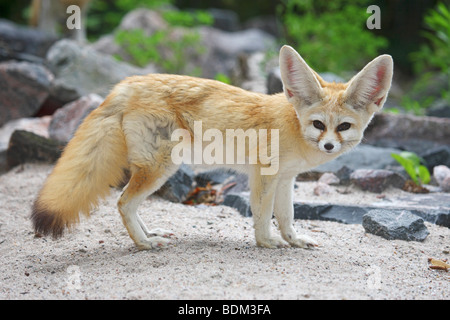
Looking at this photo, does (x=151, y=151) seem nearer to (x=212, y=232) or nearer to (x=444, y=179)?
(x=212, y=232)

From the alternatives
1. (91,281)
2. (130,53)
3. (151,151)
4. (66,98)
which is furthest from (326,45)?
(91,281)

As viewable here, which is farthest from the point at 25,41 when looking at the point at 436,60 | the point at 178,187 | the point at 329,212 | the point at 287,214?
the point at 287,214

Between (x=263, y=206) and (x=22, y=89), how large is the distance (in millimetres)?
5284

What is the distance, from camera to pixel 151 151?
11.5 feet

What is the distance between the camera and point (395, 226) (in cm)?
396

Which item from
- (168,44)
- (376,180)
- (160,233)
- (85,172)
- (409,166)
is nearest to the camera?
(85,172)

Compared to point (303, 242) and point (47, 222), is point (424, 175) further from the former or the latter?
point (47, 222)

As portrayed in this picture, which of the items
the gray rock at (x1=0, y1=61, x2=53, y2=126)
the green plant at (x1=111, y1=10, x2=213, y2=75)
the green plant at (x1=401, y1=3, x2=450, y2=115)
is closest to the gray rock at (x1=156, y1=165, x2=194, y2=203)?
A: the gray rock at (x1=0, y1=61, x2=53, y2=126)

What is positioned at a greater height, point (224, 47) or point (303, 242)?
point (224, 47)

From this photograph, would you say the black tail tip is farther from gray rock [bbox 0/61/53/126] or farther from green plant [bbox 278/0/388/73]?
green plant [bbox 278/0/388/73]

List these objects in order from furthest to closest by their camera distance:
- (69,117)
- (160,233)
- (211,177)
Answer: (69,117)
(211,177)
(160,233)

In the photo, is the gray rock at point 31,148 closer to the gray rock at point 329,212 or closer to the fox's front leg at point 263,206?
the gray rock at point 329,212

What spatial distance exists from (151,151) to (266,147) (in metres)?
0.80

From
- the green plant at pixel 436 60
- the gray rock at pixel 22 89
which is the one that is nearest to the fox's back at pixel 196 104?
the gray rock at pixel 22 89
